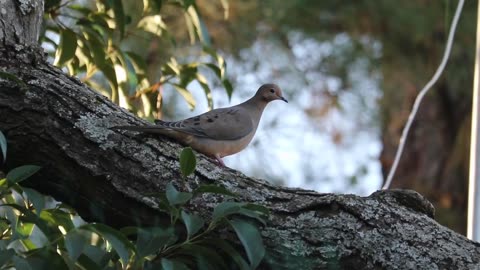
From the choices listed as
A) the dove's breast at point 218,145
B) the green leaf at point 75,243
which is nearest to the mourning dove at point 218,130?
the dove's breast at point 218,145

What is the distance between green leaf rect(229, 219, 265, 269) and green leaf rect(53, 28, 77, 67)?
1382 millimetres

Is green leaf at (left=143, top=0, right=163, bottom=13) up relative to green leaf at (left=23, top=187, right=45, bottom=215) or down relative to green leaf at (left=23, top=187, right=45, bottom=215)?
up

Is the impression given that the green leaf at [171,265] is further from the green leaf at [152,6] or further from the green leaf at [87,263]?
the green leaf at [152,6]

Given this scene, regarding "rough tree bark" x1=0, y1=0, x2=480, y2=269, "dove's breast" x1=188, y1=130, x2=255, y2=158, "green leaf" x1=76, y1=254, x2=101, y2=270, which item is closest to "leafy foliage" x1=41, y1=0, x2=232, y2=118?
"dove's breast" x1=188, y1=130, x2=255, y2=158

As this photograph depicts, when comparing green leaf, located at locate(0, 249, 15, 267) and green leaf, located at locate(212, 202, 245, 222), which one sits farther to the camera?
green leaf, located at locate(212, 202, 245, 222)

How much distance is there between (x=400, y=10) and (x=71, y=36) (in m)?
3.93

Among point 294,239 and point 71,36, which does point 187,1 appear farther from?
point 294,239

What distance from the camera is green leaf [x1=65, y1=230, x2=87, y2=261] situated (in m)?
1.77

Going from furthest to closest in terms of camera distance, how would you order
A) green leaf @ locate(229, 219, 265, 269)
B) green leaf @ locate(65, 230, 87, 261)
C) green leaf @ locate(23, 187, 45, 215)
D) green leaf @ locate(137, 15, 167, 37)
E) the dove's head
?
the dove's head
green leaf @ locate(137, 15, 167, 37)
green leaf @ locate(23, 187, 45, 215)
green leaf @ locate(229, 219, 265, 269)
green leaf @ locate(65, 230, 87, 261)

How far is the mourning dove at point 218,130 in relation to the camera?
112 inches

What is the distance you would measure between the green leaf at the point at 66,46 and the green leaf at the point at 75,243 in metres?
1.40

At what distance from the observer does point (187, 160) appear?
2.07 metres

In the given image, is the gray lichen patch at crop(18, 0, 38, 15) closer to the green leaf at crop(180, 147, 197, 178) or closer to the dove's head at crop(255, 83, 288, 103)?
the green leaf at crop(180, 147, 197, 178)

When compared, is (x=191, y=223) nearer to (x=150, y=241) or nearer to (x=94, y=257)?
(x=150, y=241)
